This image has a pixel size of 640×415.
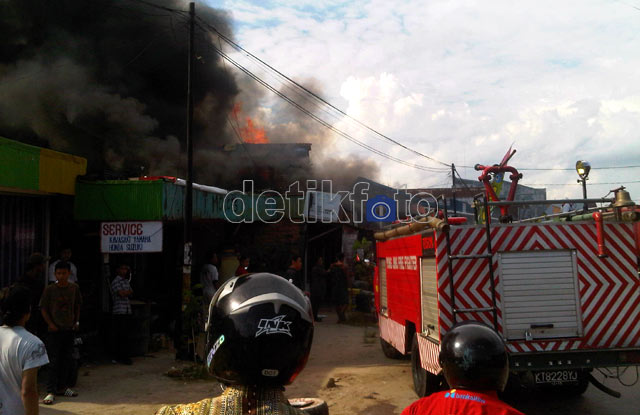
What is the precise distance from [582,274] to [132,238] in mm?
6948

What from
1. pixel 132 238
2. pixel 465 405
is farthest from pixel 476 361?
pixel 132 238

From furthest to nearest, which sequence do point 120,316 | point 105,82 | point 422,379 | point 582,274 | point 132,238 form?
point 105,82 → point 132,238 → point 120,316 → point 422,379 → point 582,274

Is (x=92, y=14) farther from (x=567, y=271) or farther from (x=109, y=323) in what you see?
(x=567, y=271)

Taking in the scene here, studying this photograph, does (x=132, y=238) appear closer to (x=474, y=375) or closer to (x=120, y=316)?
(x=120, y=316)

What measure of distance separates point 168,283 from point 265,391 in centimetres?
1195

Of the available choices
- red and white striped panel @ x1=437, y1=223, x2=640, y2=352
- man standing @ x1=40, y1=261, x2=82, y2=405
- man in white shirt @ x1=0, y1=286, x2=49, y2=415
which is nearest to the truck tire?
man in white shirt @ x1=0, y1=286, x2=49, y2=415

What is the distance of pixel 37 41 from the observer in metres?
18.1

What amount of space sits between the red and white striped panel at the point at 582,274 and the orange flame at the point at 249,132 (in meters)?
18.4

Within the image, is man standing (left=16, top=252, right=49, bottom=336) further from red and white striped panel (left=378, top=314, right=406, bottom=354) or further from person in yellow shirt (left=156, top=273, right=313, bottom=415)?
person in yellow shirt (left=156, top=273, right=313, bottom=415)

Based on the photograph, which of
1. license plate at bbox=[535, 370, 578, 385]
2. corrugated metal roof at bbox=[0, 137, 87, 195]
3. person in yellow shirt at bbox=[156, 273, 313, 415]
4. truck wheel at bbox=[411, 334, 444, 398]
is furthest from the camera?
corrugated metal roof at bbox=[0, 137, 87, 195]

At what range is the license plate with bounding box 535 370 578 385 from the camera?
222 inches

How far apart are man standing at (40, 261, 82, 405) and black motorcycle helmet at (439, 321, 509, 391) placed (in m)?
6.10

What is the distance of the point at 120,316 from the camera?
913 centimetres

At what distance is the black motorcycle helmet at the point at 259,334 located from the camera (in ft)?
5.22
